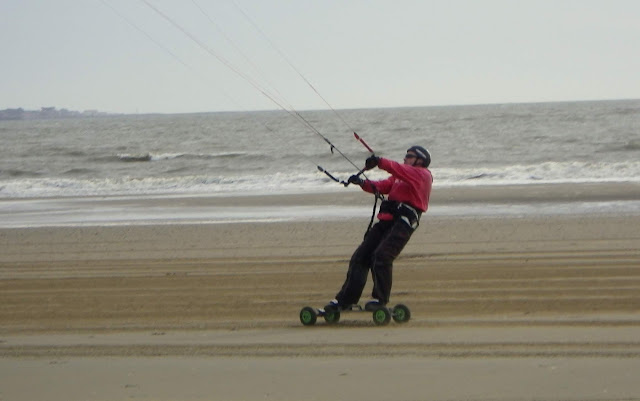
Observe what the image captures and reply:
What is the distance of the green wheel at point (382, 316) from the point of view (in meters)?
6.81

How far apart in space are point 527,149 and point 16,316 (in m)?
33.4

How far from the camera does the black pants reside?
6.89m

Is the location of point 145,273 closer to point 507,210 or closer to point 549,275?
point 549,275

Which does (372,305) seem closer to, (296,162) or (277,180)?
(277,180)

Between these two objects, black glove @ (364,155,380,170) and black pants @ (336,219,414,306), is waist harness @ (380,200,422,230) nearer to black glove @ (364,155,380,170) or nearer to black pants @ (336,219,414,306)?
black pants @ (336,219,414,306)

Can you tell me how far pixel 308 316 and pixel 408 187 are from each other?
1173mm

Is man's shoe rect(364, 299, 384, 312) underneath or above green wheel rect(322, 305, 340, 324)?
above

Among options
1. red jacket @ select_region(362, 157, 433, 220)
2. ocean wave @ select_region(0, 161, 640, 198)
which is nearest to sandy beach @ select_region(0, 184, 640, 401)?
red jacket @ select_region(362, 157, 433, 220)

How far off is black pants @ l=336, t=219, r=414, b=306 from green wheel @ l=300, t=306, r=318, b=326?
0.75ft

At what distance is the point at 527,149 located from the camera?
39.3 meters

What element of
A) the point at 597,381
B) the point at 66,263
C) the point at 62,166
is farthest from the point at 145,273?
Result: the point at 62,166

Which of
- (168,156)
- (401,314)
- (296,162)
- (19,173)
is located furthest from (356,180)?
(168,156)

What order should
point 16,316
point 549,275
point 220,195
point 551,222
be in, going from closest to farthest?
point 16,316
point 549,275
point 551,222
point 220,195

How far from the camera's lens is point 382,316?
22.4 ft
